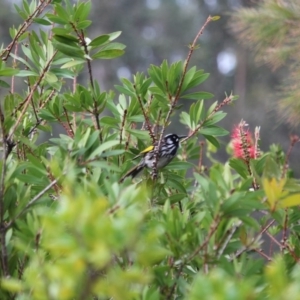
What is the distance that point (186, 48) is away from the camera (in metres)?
17.5

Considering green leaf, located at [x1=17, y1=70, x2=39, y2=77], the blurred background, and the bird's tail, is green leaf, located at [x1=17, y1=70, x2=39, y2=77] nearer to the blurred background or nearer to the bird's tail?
the bird's tail

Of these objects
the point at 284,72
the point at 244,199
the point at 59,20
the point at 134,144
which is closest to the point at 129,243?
the point at 244,199

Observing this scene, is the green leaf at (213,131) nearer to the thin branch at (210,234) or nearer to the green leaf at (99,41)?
the green leaf at (99,41)

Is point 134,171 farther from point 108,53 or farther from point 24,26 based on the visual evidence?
point 24,26

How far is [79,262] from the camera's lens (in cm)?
83

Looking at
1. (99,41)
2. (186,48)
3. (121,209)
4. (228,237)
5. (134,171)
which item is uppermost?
(99,41)

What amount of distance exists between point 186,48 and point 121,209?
16.8 meters

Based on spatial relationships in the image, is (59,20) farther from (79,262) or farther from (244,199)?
(79,262)

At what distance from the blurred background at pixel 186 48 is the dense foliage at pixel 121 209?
12.1 metres

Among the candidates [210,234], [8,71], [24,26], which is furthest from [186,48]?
[210,234]

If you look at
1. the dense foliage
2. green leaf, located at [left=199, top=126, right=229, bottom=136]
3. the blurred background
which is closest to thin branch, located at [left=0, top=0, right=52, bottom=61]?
the dense foliage

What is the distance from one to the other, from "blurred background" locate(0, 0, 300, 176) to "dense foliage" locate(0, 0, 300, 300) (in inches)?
475

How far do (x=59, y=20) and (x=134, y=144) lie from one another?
618 millimetres

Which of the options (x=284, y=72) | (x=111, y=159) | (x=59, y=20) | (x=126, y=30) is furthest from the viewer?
(x=126, y=30)
